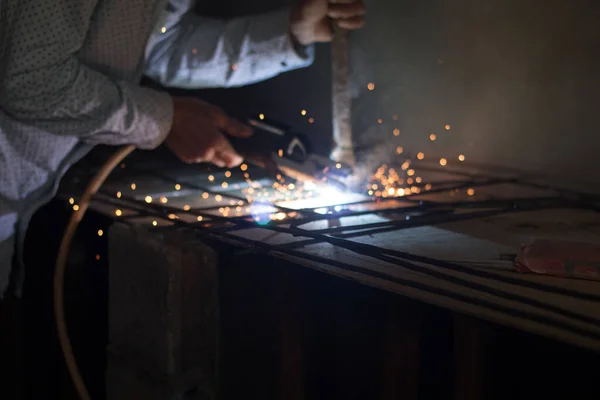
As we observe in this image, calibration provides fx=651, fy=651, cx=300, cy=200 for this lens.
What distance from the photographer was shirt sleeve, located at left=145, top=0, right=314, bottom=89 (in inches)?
87.0

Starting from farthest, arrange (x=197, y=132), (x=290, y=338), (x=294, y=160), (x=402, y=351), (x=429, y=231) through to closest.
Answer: (x=294, y=160) < (x=197, y=132) < (x=429, y=231) < (x=290, y=338) < (x=402, y=351)

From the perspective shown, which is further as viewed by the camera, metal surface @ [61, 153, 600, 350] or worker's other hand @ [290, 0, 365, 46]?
worker's other hand @ [290, 0, 365, 46]

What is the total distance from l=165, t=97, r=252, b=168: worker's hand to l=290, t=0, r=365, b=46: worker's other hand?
44cm

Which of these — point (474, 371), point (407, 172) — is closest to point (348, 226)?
point (474, 371)

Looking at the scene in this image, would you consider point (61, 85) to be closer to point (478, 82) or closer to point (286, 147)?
point (286, 147)

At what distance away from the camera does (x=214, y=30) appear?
90.7 inches

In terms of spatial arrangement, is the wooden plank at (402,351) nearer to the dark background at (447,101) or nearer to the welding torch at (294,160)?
the dark background at (447,101)

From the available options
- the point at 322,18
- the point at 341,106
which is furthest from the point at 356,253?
the point at 322,18

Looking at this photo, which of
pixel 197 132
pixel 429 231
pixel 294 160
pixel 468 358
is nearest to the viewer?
pixel 468 358

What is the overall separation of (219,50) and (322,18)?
42 centimetres

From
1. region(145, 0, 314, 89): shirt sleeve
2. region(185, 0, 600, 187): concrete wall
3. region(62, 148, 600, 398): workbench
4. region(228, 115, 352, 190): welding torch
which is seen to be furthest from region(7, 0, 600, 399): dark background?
region(145, 0, 314, 89): shirt sleeve

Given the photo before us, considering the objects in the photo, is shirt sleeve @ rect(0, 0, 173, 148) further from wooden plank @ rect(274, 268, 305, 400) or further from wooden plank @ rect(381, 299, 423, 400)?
wooden plank @ rect(381, 299, 423, 400)

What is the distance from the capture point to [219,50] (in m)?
2.27

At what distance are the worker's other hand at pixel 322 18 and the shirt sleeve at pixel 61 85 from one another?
1.99 ft
